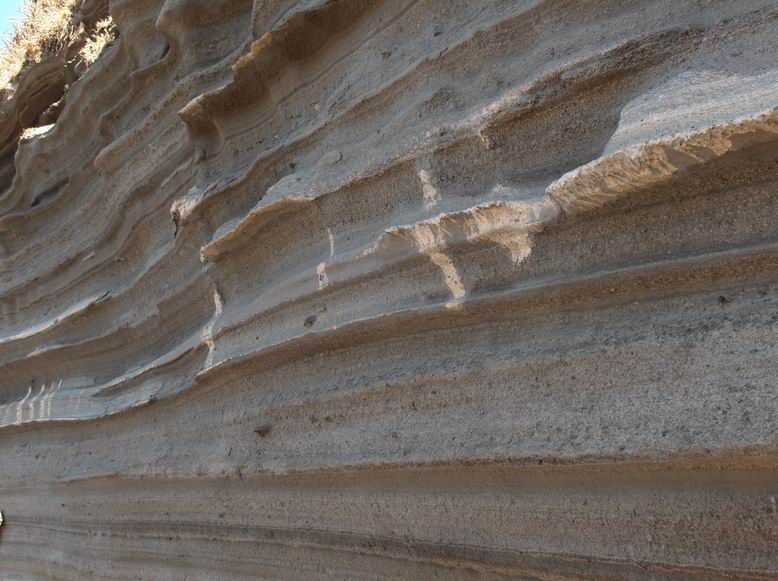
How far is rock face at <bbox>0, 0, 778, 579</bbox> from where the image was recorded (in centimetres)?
76

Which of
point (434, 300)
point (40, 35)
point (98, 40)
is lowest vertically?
point (434, 300)

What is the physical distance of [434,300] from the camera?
1.04 m

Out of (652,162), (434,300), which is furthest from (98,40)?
(652,162)

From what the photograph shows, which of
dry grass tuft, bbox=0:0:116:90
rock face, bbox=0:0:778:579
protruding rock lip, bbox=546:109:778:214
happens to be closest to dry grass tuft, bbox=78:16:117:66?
dry grass tuft, bbox=0:0:116:90

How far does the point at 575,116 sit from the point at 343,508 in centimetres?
73

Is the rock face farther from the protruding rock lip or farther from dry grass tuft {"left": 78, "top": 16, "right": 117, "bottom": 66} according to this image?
dry grass tuft {"left": 78, "top": 16, "right": 117, "bottom": 66}

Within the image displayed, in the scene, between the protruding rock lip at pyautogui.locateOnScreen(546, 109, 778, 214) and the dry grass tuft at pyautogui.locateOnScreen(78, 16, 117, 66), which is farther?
the dry grass tuft at pyautogui.locateOnScreen(78, 16, 117, 66)

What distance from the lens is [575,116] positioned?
0.94 meters

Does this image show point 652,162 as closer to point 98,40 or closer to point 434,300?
point 434,300

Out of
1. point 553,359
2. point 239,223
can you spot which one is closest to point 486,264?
point 553,359

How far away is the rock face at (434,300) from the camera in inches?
29.9

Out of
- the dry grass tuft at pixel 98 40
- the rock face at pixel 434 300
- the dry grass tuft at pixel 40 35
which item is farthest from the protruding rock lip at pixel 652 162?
the dry grass tuft at pixel 40 35

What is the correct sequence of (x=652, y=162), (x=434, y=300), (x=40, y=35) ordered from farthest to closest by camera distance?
(x=40, y=35) < (x=434, y=300) < (x=652, y=162)

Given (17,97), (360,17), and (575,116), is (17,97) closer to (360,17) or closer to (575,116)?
(360,17)
